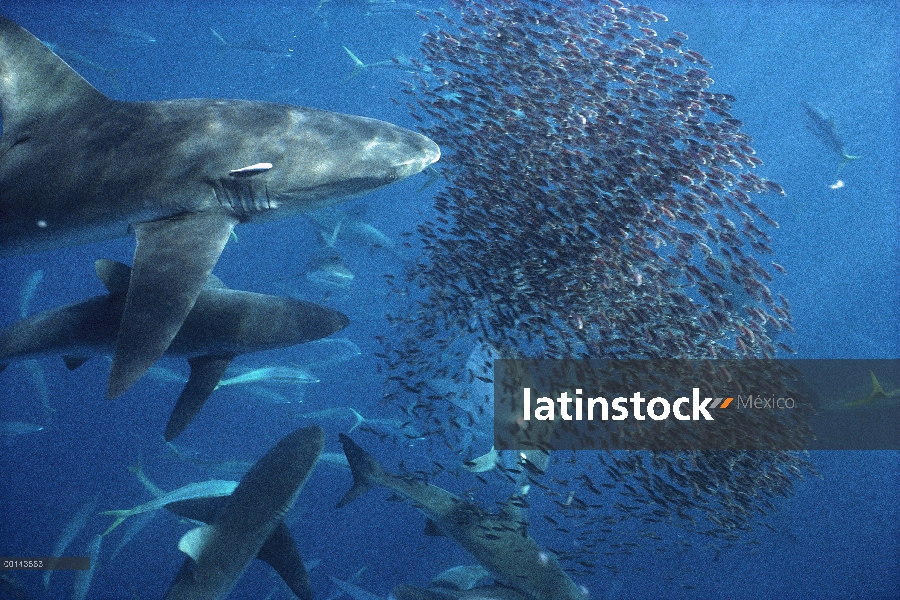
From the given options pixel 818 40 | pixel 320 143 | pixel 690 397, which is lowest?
pixel 320 143

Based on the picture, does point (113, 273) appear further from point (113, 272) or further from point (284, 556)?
point (284, 556)

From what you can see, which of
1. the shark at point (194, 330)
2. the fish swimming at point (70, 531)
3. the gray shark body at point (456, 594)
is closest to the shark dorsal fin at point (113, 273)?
the shark at point (194, 330)

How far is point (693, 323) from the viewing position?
5.73 meters

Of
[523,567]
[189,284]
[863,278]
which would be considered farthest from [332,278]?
[863,278]

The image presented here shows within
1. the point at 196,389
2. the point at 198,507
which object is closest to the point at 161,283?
the point at 196,389

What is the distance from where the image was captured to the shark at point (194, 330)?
14.9ft

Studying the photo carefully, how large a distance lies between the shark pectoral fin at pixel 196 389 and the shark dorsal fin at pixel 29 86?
2.26 metres

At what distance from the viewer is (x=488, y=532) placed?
580 cm

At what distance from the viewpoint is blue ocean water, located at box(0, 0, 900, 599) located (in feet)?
→ 37.2

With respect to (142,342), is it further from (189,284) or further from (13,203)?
(13,203)

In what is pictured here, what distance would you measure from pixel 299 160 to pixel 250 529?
343 centimetres

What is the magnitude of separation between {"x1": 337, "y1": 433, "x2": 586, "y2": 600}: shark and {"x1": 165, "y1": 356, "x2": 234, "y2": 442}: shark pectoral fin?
1631 mm

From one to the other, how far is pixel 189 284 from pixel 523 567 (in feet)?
14.5

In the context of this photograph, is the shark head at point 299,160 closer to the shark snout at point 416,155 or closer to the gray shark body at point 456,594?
the shark snout at point 416,155
